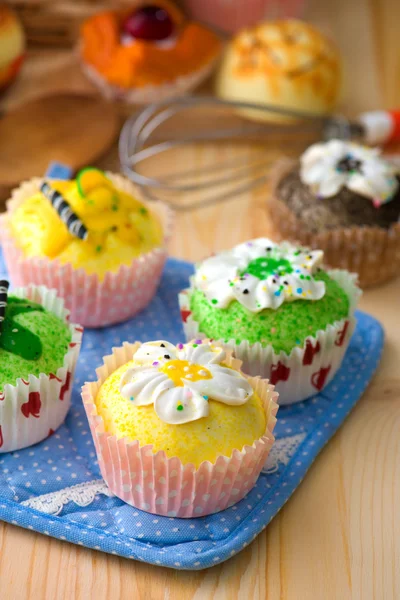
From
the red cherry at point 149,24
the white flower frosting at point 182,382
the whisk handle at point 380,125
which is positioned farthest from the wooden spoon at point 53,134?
the white flower frosting at point 182,382

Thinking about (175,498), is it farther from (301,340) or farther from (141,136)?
(141,136)

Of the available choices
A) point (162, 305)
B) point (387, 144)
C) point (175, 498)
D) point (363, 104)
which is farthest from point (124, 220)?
point (363, 104)

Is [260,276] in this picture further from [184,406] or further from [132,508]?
[132,508]

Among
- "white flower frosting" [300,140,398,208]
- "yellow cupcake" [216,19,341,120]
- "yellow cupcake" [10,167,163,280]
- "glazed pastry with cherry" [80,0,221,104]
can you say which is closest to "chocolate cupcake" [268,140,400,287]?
"white flower frosting" [300,140,398,208]

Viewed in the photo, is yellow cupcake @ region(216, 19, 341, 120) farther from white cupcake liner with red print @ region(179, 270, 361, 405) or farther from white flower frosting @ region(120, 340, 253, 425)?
white flower frosting @ region(120, 340, 253, 425)

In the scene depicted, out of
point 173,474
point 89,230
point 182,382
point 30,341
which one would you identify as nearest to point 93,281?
point 89,230

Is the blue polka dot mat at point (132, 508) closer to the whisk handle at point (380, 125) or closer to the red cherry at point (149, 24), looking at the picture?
the whisk handle at point (380, 125)
